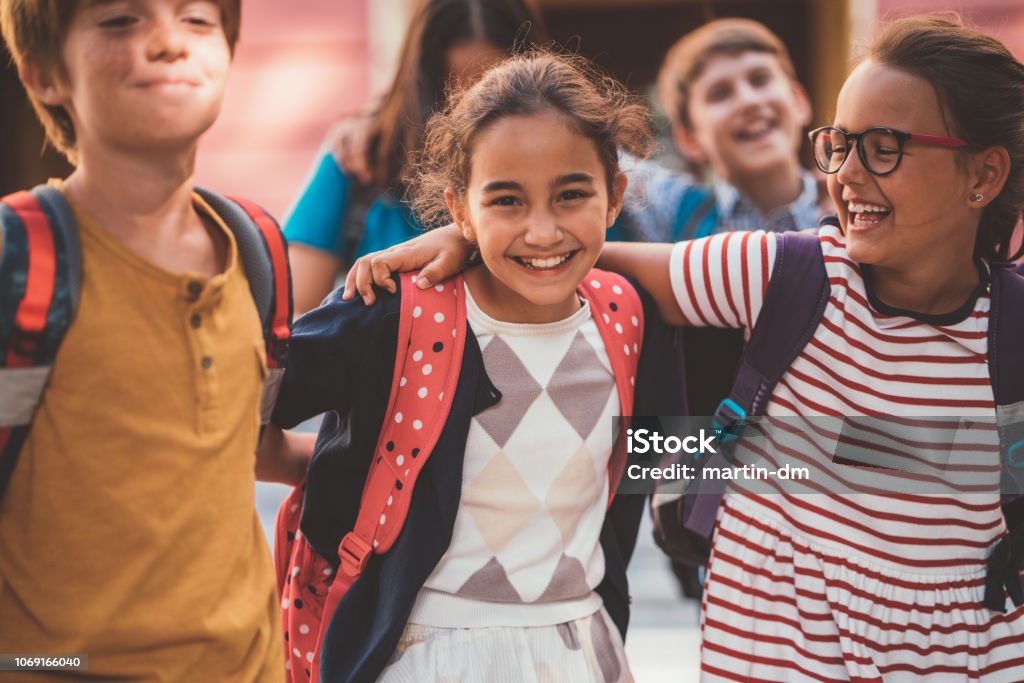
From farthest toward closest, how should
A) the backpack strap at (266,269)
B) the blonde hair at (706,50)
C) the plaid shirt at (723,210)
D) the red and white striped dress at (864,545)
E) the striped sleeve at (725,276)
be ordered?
the blonde hair at (706,50)
the plaid shirt at (723,210)
the striped sleeve at (725,276)
the red and white striped dress at (864,545)
the backpack strap at (266,269)

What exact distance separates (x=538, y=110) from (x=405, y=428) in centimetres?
61

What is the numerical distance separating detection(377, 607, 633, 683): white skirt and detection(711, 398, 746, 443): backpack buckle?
0.50 metres

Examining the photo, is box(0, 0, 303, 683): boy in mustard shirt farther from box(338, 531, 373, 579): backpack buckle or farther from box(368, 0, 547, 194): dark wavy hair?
box(368, 0, 547, 194): dark wavy hair

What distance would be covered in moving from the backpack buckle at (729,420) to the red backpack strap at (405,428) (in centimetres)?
55

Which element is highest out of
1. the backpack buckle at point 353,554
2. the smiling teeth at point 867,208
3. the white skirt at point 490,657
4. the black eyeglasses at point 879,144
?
the black eyeglasses at point 879,144

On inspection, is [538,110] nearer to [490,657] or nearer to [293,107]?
[490,657]

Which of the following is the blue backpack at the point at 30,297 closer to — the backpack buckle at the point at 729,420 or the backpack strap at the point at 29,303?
the backpack strap at the point at 29,303

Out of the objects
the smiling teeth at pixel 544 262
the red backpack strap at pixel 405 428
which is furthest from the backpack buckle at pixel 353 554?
the smiling teeth at pixel 544 262

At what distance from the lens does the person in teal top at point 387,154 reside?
254cm

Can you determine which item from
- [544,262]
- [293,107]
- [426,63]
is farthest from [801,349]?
[293,107]

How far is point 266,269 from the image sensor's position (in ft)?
5.11

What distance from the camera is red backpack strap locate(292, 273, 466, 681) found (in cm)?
177

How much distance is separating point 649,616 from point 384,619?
Result: 2.70m

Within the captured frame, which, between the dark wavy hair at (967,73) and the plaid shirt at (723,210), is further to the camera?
the plaid shirt at (723,210)
